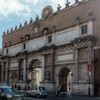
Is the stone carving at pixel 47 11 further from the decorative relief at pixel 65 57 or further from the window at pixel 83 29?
the window at pixel 83 29

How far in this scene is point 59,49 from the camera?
50.8 m

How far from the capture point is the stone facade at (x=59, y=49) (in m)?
44.2

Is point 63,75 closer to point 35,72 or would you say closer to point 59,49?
point 59,49

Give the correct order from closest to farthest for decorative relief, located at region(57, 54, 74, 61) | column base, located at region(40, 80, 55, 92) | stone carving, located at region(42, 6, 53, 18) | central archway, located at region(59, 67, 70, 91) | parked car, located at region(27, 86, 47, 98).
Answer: parked car, located at region(27, 86, 47, 98) → decorative relief, located at region(57, 54, 74, 61) → central archway, located at region(59, 67, 70, 91) → column base, located at region(40, 80, 55, 92) → stone carving, located at region(42, 6, 53, 18)

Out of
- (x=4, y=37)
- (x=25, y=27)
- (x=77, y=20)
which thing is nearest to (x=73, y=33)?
(x=77, y=20)

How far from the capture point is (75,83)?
46.1 m

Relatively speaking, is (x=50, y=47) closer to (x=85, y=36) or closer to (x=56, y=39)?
(x=56, y=39)

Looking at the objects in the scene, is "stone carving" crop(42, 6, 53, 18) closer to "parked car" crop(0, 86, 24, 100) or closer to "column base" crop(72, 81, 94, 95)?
"column base" crop(72, 81, 94, 95)

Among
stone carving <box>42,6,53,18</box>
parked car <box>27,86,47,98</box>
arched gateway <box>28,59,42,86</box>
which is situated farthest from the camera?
arched gateway <box>28,59,42,86</box>

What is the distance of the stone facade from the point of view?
44219 millimetres

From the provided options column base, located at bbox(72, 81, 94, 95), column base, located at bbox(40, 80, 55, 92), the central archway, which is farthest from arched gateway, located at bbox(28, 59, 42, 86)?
column base, located at bbox(72, 81, 94, 95)

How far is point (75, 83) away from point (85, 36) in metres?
7.24

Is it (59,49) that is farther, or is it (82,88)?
(59,49)

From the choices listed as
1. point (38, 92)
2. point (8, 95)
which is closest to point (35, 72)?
point (38, 92)
